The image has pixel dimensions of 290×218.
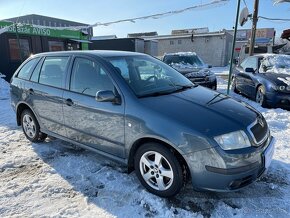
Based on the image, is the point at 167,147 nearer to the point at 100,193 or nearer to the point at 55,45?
the point at 100,193

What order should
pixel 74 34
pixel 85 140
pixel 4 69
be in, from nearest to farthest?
pixel 85 140, pixel 4 69, pixel 74 34

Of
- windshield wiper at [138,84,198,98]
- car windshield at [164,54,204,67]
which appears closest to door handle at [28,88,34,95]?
windshield wiper at [138,84,198,98]

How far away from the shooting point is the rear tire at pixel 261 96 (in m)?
7.49

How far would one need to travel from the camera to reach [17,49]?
1440cm

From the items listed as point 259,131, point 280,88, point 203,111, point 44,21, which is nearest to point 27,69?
point 203,111

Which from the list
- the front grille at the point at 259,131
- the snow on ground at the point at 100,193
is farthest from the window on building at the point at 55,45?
the front grille at the point at 259,131

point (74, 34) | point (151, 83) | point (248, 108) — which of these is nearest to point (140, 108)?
point (151, 83)

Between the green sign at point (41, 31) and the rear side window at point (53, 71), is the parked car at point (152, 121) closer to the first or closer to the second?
the rear side window at point (53, 71)

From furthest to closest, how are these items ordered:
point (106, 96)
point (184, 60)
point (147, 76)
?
point (184, 60)
point (147, 76)
point (106, 96)

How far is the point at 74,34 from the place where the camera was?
58.4 feet

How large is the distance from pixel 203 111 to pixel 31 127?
10.7 ft

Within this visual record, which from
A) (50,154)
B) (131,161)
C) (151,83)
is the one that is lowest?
(50,154)

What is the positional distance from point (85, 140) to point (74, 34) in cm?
1522

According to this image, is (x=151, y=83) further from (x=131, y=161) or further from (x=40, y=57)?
(x=40, y=57)
